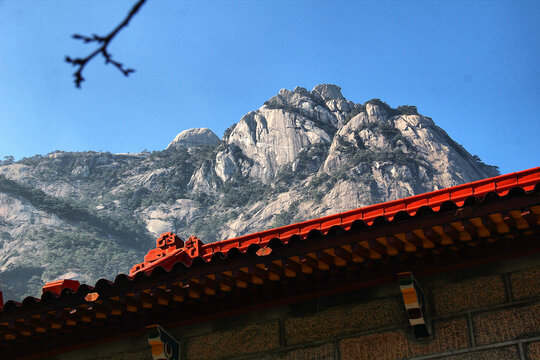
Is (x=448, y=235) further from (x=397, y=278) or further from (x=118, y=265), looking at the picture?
(x=118, y=265)

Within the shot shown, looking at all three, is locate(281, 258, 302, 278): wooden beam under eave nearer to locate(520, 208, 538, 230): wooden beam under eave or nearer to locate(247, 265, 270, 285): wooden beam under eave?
locate(247, 265, 270, 285): wooden beam under eave

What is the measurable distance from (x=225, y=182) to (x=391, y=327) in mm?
105517

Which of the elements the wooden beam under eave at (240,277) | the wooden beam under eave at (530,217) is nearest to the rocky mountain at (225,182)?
the wooden beam under eave at (240,277)

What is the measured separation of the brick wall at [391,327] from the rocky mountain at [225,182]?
7960cm

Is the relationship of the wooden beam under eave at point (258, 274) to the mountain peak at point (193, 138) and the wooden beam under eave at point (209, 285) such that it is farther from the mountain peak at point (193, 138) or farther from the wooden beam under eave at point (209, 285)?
the mountain peak at point (193, 138)

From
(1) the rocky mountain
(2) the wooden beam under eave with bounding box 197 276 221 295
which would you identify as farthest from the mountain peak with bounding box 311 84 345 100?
(2) the wooden beam under eave with bounding box 197 276 221 295

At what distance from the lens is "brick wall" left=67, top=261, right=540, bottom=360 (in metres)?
5.55

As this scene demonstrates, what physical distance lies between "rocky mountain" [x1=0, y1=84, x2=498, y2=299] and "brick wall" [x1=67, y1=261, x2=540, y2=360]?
261ft

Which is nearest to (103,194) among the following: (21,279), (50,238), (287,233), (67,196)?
(67,196)

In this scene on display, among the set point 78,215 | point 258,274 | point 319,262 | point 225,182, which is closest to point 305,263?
point 319,262

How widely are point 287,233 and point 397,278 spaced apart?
84.6 inches

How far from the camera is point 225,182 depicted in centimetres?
11119

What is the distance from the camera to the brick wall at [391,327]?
555 centimetres

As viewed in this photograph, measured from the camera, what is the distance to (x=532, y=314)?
5.50 m
